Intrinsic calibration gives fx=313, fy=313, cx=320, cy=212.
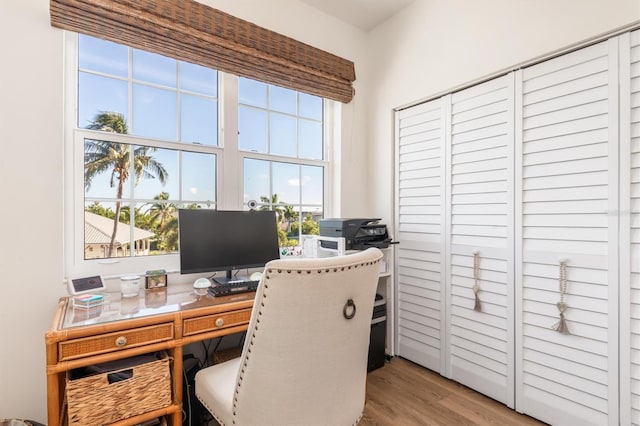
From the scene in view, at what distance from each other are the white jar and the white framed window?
25 cm

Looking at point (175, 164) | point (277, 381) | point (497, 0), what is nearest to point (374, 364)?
point (277, 381)

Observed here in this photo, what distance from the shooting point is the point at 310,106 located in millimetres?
2699

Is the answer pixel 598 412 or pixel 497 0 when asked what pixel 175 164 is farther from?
pixel 598 412

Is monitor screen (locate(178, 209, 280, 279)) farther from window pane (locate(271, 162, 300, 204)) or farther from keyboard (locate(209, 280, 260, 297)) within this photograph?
window pane (locate(271, 162, 300, 204))

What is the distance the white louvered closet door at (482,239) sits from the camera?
1.95m

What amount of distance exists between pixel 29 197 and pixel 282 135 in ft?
5.22

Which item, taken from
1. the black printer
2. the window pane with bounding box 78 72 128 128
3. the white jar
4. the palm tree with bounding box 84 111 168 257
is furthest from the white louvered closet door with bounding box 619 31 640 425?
the window pane with bounding box 78 72 128 128

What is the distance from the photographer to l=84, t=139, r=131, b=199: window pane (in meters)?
1.76

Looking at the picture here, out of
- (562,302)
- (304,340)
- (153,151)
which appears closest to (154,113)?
(153,151)

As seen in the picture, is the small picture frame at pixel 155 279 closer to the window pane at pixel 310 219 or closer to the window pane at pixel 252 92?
the window pane at pixel 310 219

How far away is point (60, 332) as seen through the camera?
113 cm

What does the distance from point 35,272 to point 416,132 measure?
8.35ft

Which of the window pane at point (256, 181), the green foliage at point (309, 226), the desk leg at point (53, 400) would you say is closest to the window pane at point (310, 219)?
the green foliage at point (309, 226)

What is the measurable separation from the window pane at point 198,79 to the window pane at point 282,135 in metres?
0.47
